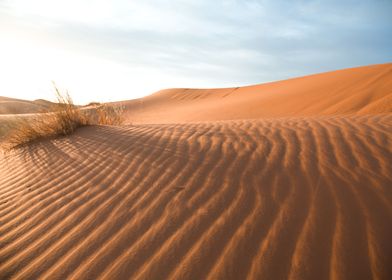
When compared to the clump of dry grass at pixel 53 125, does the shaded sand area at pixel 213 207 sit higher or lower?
lower

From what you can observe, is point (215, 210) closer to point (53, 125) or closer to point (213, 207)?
point (213, 207)

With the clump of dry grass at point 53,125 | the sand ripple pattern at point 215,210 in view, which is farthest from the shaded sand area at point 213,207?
the clump of dry grass at point 53,125

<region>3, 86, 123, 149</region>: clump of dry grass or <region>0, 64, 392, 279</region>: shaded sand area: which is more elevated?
<region>3, 86, 123, 149</region>: clump of dry grass

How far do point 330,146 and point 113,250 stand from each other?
7.41ft

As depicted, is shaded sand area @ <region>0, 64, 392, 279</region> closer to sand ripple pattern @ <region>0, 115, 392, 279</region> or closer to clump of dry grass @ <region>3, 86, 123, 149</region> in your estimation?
sand ripple pattern @ <region>0, 115, 392, 279</region>

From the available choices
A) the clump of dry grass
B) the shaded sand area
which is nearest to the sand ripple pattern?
the shaded sand area

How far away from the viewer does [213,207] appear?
1.97m

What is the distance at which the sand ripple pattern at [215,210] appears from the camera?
1.46 metres

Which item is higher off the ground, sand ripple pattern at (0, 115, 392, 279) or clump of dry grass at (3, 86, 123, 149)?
clump of dry grass at (3, 86, 123, 149)

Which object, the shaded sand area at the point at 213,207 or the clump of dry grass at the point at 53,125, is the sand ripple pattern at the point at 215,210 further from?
the clump of dry grass at the point at 53,125

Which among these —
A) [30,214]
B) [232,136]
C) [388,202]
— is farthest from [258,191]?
[30,214]

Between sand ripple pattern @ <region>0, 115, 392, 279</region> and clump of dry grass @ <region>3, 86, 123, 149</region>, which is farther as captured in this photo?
clump of dry grass @ <region>3, 86, 123, 149</region>

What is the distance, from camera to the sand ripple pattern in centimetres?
146

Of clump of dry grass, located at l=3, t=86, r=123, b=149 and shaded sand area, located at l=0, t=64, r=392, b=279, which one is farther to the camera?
clump of dry grass, located at l=3, t=86, r=123, b=149
